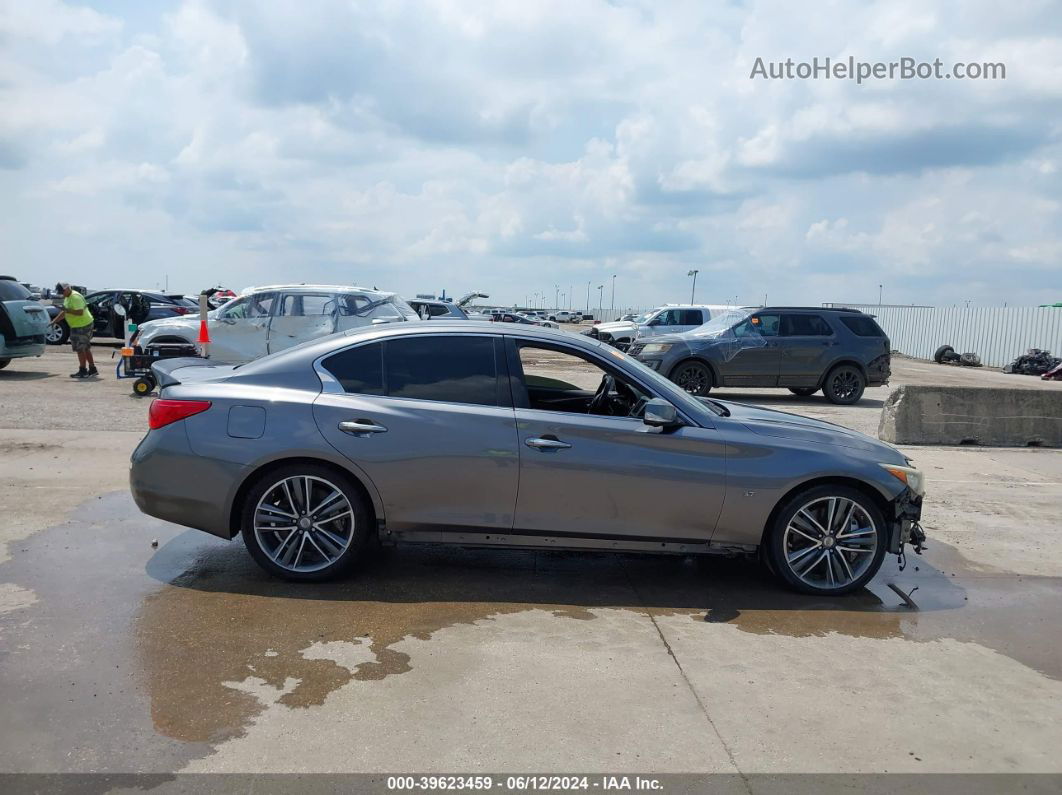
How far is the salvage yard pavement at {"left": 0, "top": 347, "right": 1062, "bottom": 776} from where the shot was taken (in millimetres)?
3570

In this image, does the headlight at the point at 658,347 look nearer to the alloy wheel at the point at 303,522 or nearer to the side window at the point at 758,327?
the side window at the point at 758,327

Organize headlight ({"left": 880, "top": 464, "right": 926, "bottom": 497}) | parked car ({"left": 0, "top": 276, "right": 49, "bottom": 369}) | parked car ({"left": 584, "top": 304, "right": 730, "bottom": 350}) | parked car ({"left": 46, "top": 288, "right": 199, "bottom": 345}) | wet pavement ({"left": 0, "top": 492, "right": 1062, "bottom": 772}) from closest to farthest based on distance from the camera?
wet pavement ({"left": 0, "top": 492, "right": 1062, "bottom": 772}) → headlight ({"left": 880, "top": 464, "right": 926, "bottom": 497}) → parked car ({"left": 0, "top": 276, "right": 49, "bottom": 369}) → parked car ({"left": 46, "top": 288, "right": 199, "bottom": 345}) → parked car ({"left": 584, "top": 304, "right": 730, "bottom": 350})

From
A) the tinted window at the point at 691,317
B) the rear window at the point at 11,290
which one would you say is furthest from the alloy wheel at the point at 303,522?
the tinted window at the point at 691,317

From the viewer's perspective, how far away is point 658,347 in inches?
685

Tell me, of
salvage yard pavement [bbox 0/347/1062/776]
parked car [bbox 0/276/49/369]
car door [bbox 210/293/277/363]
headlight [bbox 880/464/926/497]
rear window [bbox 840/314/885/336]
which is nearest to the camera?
salvage yard pavement [bbox 0/347/1062/776]

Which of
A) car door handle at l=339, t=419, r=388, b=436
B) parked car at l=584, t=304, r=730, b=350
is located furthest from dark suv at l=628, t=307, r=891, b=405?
car door handle at l=339, t=419, r=388, b=436

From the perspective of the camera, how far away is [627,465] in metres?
5.40

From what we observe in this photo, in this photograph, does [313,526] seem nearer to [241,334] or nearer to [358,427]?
[358,427]

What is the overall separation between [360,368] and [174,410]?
1138mm

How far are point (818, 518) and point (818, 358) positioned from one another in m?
12.5

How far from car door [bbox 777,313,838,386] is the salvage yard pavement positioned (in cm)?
1049

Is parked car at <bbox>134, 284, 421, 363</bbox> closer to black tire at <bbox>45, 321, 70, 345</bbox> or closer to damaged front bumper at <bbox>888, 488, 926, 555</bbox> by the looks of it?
black tire at <bbox>45, 321, 70, 345</bbox>

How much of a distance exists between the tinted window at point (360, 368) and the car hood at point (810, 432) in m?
2.26

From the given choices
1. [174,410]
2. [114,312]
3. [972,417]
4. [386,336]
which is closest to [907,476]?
[386,336]
